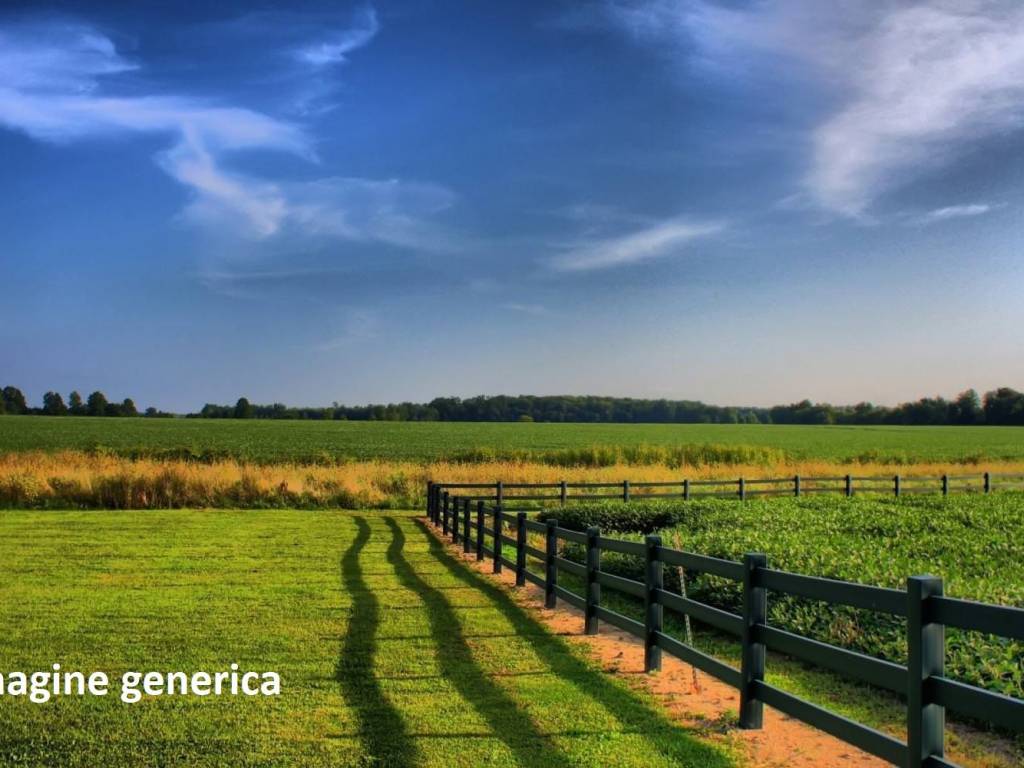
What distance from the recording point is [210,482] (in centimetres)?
2880

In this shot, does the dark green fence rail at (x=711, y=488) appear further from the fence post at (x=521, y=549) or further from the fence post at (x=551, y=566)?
the fence post at (x=551, y=566)

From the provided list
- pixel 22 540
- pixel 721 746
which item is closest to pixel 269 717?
pixel 721 746

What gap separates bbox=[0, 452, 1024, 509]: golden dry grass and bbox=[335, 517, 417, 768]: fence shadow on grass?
18.0m

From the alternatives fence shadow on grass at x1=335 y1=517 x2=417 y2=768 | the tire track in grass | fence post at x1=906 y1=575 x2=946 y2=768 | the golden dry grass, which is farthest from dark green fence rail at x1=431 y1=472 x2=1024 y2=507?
fence post at x1=906 y1=575 x2=946 y2=768

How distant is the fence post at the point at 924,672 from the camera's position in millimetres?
4566

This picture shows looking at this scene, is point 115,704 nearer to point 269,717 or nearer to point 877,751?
point 269,717

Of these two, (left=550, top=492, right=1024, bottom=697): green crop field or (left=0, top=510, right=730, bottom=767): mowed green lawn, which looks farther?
(left=550, top=492, right=1024, bottom=697): green crop field

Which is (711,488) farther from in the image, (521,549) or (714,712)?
(714,712)

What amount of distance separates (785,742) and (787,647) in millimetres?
820

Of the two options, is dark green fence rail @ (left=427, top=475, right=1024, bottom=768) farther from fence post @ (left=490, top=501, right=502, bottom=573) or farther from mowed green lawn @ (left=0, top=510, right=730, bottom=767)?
fence post @ (left=490, top=501, right=502, bottom=573)

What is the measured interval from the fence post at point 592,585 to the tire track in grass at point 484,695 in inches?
57.9

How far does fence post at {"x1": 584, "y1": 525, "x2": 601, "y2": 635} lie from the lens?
9.78m

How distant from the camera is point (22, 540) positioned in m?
18.2

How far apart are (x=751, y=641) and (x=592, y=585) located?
145 inches
